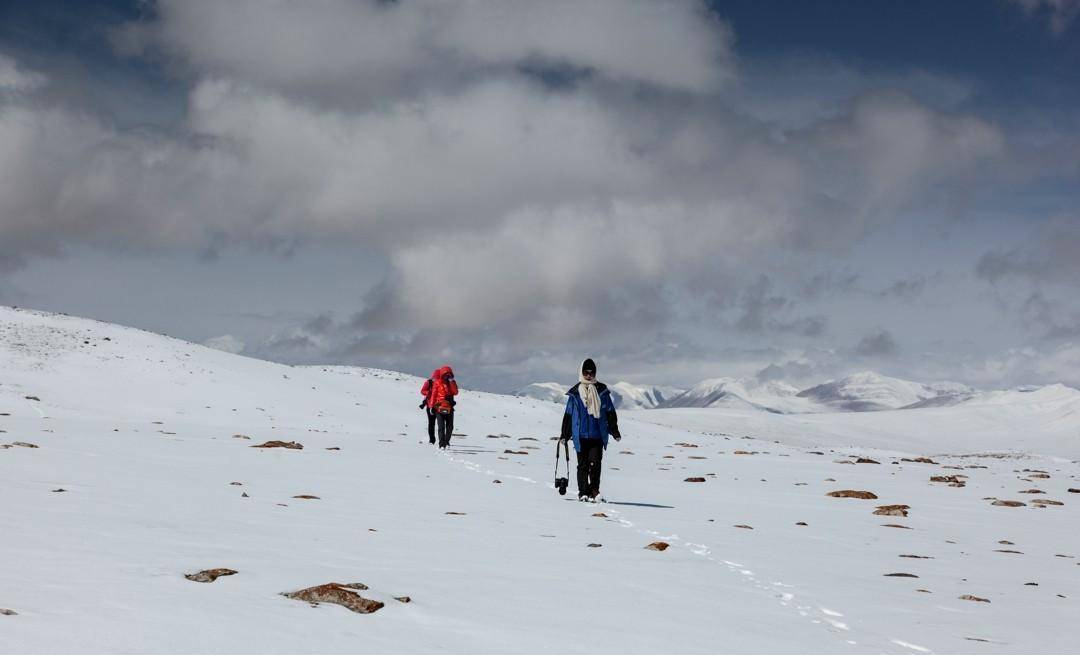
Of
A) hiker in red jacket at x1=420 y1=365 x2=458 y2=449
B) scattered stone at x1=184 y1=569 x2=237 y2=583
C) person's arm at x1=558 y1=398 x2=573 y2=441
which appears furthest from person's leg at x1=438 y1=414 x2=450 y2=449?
scattered stone at x1=184 y1=569 x2=237 y2=583

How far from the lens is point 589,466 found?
17516mm

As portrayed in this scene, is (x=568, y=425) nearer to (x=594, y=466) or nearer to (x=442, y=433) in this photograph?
(x=594, y=466)

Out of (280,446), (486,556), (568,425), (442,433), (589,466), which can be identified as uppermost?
(568,425)

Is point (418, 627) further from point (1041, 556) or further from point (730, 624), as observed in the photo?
point (1041, 556)

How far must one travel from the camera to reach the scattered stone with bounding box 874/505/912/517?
17.0 metres

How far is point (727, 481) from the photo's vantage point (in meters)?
23.6

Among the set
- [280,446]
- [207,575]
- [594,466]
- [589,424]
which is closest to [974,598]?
[207,575]

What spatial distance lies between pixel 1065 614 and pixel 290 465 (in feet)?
48.6

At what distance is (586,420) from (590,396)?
49cm

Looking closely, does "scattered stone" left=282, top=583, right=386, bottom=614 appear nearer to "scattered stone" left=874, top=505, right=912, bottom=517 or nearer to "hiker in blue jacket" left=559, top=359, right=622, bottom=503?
"hiker in blue jacket" left=559, top=359, right=622, bottom=503

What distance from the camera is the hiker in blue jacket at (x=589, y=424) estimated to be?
1747 centimetres

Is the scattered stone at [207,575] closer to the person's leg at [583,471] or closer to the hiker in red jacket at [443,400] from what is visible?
the person's leg at [583,471]

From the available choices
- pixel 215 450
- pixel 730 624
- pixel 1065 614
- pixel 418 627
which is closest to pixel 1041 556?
pixel 1065 614

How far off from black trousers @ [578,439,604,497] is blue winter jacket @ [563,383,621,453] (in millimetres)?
110
